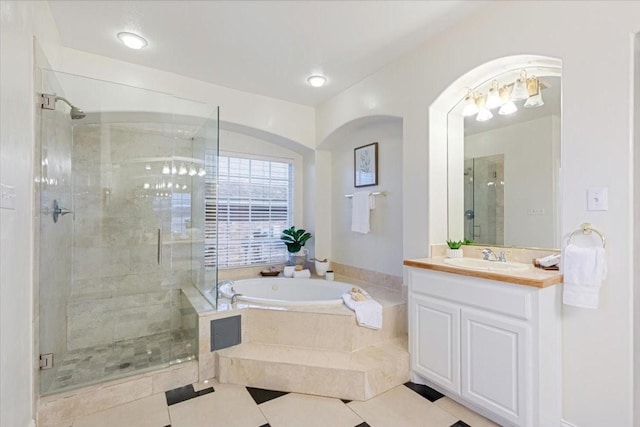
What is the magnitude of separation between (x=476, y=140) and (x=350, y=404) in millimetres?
2200

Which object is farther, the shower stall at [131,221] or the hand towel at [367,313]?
the shower stall at [131,221]

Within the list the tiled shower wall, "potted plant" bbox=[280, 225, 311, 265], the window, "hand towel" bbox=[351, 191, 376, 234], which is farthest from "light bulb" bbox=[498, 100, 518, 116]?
the tiled shower wall

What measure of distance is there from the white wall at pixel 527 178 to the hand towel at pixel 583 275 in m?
0.45

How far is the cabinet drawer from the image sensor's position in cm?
161

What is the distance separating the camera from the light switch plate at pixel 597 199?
1531mm

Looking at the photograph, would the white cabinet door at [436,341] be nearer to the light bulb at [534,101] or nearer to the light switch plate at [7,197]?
the light bulb at [534,101]

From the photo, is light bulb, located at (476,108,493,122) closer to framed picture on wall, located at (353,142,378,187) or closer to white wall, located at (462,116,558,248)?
white wall, located at (462,116,558,248)

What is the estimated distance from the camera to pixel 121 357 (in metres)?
2.42

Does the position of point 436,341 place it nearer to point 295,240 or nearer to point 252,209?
point 295,240

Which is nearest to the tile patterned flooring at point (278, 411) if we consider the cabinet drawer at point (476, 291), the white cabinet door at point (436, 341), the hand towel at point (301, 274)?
the white cabinet door at point (436, 341)

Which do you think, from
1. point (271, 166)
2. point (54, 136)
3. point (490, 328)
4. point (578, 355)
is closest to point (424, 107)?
point (490, 328)

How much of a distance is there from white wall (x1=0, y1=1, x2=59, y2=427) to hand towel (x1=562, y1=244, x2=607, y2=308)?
262 cm

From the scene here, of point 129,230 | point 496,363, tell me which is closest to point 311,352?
point 496,363

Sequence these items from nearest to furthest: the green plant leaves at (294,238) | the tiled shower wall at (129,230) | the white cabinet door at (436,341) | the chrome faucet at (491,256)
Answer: the white cabinet door at (436,341) → the chrome faucet at (491,256) → the tiled shower wall at (129,230) → the green plant leaves at (294,238)
